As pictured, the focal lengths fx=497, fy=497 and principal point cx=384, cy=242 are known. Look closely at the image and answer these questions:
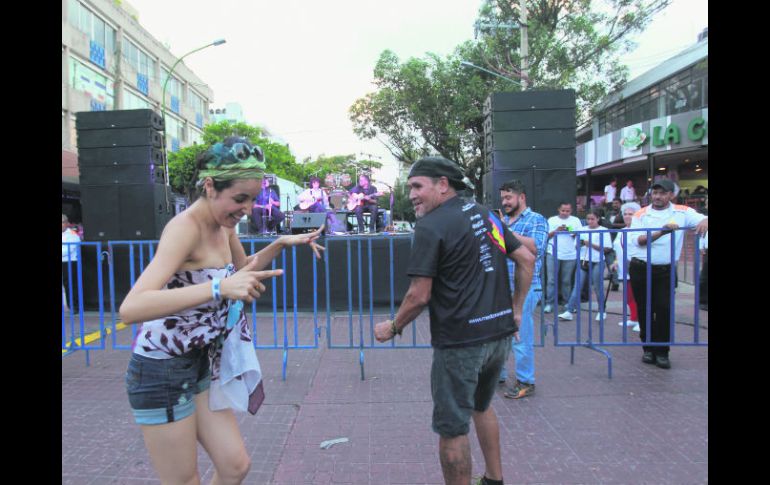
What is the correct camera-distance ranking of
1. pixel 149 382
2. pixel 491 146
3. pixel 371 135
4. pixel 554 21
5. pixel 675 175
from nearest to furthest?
pixel 149 382 < pixel 491 146 < pixel 554 21 < pixel 675 175 < pixel 371 135

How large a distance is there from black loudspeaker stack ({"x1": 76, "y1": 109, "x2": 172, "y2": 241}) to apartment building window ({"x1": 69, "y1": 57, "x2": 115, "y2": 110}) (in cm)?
2202

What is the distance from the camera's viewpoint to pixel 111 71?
1228 inches

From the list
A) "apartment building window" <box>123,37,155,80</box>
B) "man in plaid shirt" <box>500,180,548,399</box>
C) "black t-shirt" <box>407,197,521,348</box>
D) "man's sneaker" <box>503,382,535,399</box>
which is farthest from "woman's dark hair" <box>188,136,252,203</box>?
"apartment building window" <box>123,37,155,80</box>

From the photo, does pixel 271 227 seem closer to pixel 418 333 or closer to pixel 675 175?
pixel 418 333

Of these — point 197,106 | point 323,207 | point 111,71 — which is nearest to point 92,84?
point 111,71

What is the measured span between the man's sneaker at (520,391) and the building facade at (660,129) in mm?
17840

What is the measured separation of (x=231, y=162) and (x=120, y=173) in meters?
7.74

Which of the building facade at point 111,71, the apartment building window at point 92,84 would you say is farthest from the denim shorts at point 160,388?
the apartment building window at point 92,84

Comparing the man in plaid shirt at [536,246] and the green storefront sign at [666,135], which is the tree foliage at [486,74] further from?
the man in plaid shirt at [536,246]

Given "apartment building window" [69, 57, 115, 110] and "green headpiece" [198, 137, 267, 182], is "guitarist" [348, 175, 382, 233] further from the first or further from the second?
"apartment building window" [69, 57, 115, 110]

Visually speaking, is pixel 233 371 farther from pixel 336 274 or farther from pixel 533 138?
pixel 533 138
